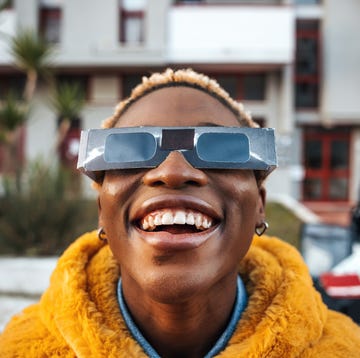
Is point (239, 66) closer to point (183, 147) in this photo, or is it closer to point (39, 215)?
point (39, 215)

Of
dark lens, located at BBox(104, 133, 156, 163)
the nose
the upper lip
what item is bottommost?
the upper lip

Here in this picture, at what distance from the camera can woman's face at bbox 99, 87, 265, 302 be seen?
126 centimetres

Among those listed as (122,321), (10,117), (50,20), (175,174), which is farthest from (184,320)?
(50,20)

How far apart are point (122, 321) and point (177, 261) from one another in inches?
14.4

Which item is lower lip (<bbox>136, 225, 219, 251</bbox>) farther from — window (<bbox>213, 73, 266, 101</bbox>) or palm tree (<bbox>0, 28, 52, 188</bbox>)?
window (<bbox>213, 73, 266, 101</bbox>)

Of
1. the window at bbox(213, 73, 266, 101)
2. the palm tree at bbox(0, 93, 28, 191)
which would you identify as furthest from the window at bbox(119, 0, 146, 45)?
the palm tree at bbox(0, 93, 28, 191)

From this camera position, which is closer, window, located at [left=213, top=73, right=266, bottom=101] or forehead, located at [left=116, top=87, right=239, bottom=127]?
forehead, located at [left=116, top=87, right=239, bottom=127]

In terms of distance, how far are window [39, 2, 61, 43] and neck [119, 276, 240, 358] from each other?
1546 centimetres

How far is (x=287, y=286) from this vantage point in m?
1.55

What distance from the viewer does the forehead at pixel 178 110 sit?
1427 millimetres

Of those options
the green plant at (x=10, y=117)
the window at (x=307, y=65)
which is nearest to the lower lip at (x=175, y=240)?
the green plant at (x=10, y=117)

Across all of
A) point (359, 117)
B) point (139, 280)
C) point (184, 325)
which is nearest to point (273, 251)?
point (184, 325)

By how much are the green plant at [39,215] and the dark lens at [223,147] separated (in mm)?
6561

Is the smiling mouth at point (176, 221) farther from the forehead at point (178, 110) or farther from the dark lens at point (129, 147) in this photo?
the forehead at point (178, 110)
